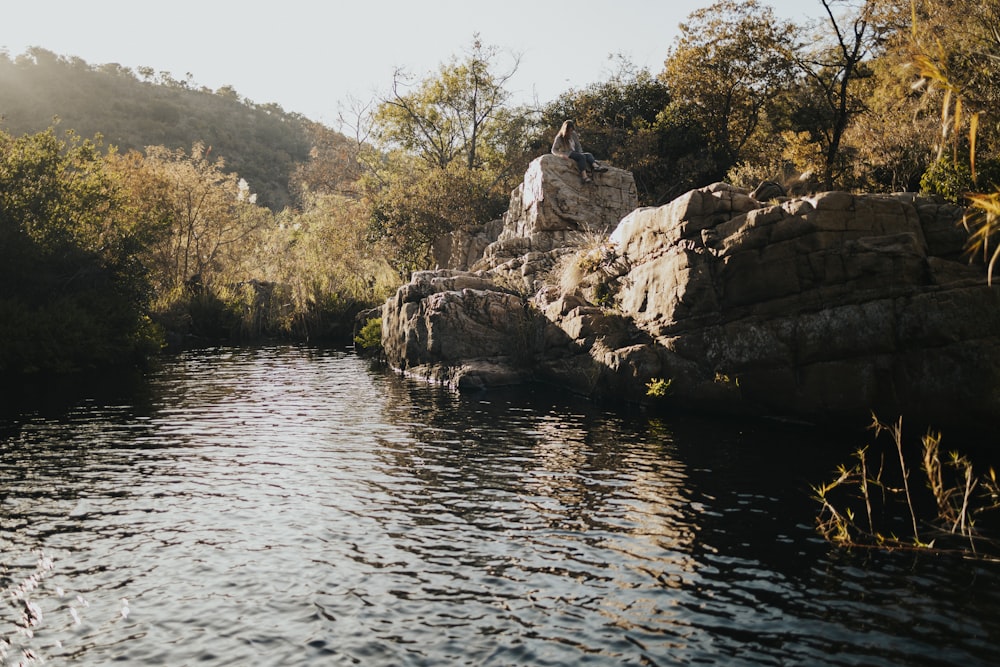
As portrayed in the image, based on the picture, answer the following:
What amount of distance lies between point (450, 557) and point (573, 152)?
25718 mm

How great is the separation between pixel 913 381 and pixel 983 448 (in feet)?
5.81

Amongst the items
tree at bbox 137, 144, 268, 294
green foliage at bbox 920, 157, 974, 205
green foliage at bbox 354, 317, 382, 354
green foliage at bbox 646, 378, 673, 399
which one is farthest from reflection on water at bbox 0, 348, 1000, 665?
tree at bbox 137, 144, 268, 294

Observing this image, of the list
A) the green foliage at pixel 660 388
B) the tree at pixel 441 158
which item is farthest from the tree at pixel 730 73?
the green foliage at pixel 660 388

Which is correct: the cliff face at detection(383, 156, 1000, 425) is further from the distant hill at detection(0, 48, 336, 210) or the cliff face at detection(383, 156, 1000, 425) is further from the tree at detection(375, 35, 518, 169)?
the distant hill at detection(0, 48, 336, 210)

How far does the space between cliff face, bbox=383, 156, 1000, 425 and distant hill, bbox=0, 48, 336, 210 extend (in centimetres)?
5622

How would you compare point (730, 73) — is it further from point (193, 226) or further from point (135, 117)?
point (135, 117)

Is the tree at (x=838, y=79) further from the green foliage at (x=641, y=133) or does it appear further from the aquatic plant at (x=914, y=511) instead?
the aquatic plant at (x=914, y=511)

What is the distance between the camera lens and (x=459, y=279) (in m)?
27.3

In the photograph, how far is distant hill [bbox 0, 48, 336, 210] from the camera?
80125 mm

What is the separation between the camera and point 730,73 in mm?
36188

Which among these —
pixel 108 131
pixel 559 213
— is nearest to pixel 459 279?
pixel 559 213

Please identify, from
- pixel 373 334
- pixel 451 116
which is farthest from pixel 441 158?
pixel 373 334

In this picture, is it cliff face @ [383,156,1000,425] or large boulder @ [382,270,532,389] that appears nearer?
cliff face @ [383,156,1000,425]

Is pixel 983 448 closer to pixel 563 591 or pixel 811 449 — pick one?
pixel 811 449
